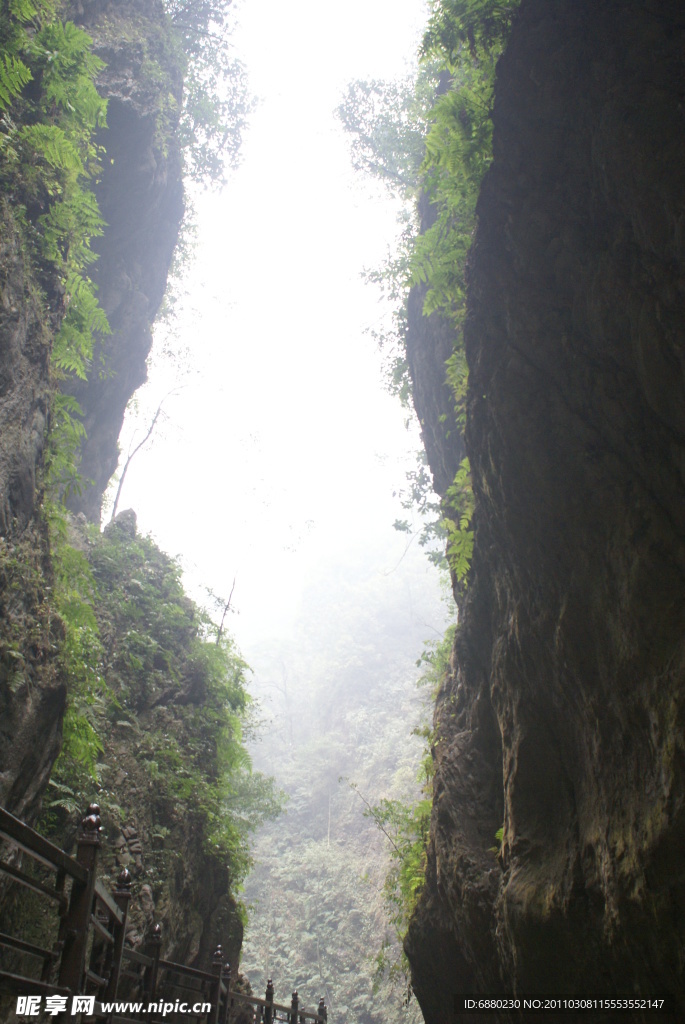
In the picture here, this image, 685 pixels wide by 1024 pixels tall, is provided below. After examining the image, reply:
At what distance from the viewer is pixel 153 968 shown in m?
5.07

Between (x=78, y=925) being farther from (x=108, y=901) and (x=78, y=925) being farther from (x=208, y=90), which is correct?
(x=208, y=90)

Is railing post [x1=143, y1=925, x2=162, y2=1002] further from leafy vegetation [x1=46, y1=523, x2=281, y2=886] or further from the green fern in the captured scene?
the green fern

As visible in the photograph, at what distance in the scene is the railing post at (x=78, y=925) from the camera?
3.01m

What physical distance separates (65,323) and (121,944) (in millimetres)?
6443

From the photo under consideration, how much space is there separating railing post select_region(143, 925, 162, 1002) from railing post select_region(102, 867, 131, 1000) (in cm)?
104

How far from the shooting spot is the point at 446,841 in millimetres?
6594

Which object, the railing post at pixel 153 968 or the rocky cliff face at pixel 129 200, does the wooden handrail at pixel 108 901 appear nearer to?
the railing post at pixel 153 968

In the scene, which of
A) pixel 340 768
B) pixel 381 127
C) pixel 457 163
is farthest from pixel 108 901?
pixel 340 768

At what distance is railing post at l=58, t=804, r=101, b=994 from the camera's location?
9.89 feet

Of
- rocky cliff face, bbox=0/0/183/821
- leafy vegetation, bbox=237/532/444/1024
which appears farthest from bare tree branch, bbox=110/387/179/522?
leafy vegetation, bbox=237/532/444/1024

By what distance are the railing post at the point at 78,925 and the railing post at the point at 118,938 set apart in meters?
0.89

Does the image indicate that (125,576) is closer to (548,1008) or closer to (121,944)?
(121,944)

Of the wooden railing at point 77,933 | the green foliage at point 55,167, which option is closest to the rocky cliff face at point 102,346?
the green foliage at point 55,167

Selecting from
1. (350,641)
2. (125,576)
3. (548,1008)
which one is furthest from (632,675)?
(350,641)
